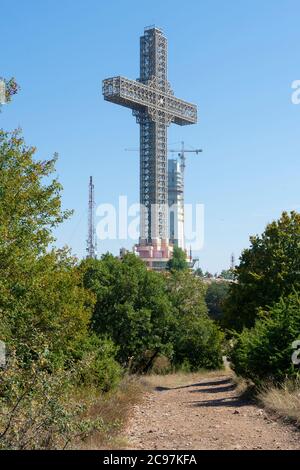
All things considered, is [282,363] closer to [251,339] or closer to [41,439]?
[251,339]

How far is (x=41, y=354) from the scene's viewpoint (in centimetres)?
958

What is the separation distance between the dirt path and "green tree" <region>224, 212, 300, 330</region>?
10.5 metres

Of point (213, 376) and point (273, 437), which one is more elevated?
point (273, 437)

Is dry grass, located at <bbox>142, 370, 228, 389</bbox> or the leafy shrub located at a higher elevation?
the leafy shrub

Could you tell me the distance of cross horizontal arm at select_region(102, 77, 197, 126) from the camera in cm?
12000

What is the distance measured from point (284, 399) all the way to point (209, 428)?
3.13m

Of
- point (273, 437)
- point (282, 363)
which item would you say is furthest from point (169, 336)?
point (273, 437)

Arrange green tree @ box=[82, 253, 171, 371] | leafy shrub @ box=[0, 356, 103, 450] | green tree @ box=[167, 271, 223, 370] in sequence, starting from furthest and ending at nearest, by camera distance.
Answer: green tree @ box=[167, 271, 223, 370] → green tree @ box=[82, 253, 171, 371] → leafy shrub @ box=[0, 356, 103, 450]

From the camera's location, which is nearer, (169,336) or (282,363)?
(282,363)

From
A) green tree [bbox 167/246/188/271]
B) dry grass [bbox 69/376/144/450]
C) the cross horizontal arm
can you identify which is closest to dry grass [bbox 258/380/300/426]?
dry grass [bbox 69/376/144/450]

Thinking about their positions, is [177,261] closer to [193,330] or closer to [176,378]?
[193,330]

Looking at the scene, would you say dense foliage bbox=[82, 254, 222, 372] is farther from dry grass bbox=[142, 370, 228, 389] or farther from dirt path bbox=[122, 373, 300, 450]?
dirt path bbox=[122, 373, 300, 450]

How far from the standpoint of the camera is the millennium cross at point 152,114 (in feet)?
409

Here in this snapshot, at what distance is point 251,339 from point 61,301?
7420 mm
